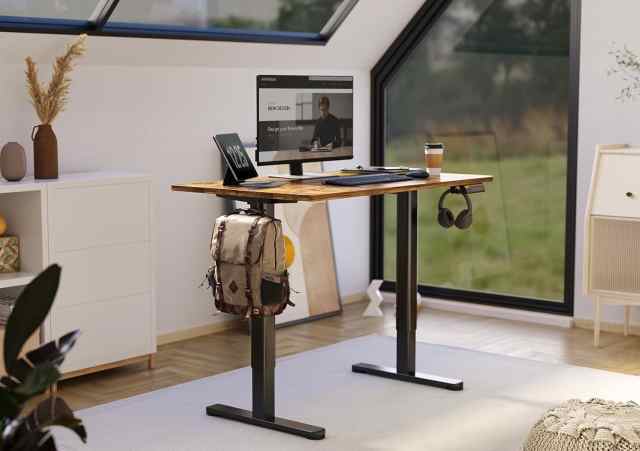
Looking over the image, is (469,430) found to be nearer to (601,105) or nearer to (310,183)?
(310,183)

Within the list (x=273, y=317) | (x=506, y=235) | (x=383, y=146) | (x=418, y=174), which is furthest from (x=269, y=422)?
(x=383, y=146)

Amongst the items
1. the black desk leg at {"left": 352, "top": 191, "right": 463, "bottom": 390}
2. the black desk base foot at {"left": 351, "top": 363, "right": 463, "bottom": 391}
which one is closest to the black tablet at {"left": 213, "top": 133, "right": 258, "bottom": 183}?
the black desk leg at {"left": 352, "top": 191, "right": 463, "bottom": 390}

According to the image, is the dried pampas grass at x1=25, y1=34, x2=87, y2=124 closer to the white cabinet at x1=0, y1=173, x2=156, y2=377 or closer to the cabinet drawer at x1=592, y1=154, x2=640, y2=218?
the white cabinet at x1=0, y1=173, x2=156, y2=377

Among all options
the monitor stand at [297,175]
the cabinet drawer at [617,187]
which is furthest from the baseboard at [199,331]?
the cabinet drawer at [617,187]

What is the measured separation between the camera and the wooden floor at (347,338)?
5.01 meters

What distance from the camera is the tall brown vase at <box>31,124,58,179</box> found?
15.9ft

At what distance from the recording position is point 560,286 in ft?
21.0

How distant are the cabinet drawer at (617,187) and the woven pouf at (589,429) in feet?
7.13

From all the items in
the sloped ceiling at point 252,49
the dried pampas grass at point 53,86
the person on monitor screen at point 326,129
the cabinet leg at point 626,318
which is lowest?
the cabinet leg at point 626,318

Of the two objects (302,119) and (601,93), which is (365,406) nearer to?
(302,119)

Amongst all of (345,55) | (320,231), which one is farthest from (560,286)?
(345,55)

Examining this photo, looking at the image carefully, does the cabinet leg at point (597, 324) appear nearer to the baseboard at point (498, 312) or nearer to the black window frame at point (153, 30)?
the baseboard at point (498, 312)

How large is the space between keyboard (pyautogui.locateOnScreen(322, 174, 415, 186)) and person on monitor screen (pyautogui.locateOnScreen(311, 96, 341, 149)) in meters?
0.26

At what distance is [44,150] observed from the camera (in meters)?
4.86
